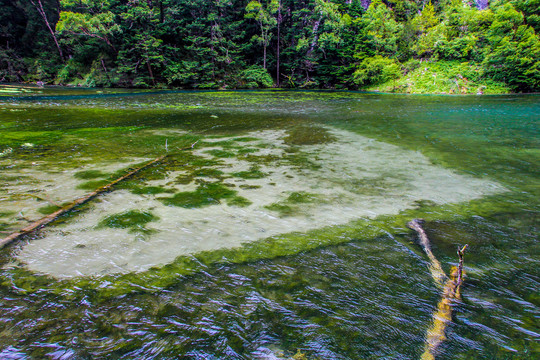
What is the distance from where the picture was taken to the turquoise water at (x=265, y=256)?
Result: 46.6 inches

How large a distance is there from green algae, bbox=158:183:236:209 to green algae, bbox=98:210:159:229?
0.27 m

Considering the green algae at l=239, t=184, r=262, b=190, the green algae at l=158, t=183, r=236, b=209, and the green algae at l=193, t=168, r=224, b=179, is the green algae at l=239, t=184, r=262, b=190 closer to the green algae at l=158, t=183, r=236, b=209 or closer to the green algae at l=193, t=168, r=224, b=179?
the green algae at l=158, t=183, r=236, b=209

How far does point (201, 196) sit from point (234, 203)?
15.4 inches

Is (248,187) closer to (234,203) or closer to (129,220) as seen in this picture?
(234,203)

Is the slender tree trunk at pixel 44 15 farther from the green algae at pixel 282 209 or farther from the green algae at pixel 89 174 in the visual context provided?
the green algae at pixel 282 209

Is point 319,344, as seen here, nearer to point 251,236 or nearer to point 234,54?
point 251,236

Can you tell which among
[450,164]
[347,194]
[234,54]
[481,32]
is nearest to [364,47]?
[481,32]

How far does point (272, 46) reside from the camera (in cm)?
2891

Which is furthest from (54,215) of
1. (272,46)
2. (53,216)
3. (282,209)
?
(272,46)

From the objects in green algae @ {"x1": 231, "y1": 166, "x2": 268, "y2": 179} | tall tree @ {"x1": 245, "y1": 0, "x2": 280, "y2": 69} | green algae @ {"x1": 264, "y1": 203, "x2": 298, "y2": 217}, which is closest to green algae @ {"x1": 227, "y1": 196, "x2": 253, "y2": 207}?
green algae @ {"x1": 264, "y1": 203, "x2": 298, "y2": 217}

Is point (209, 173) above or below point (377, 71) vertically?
below

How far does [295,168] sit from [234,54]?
2664cm

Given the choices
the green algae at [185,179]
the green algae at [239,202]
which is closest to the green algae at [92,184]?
the green algae at [185,179]

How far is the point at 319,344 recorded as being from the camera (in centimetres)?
116
